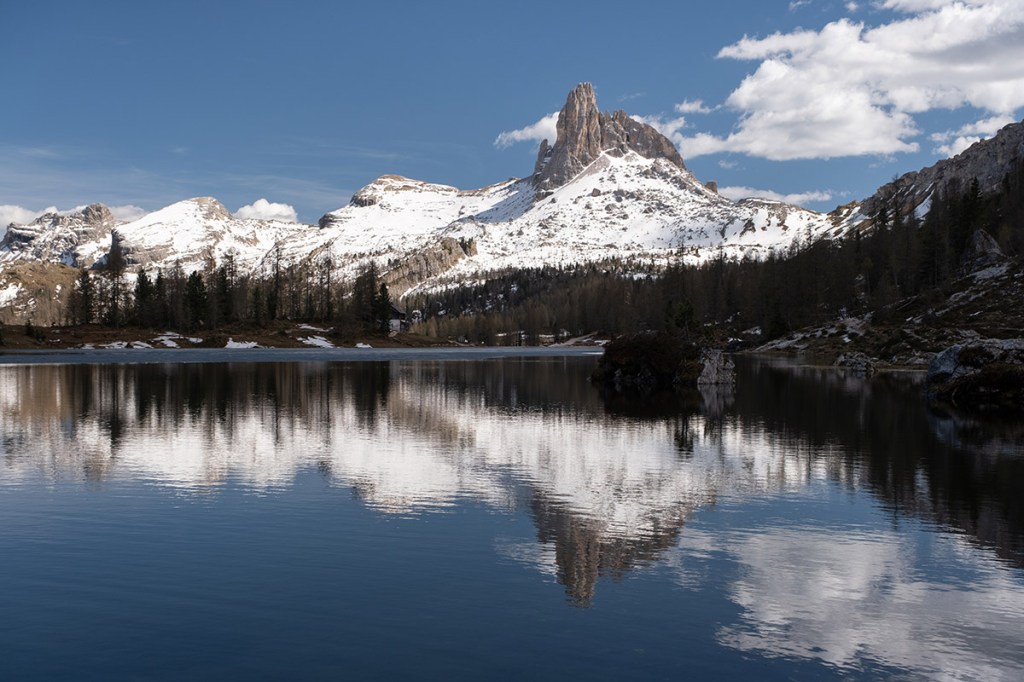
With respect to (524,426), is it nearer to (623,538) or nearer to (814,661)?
(623,538)

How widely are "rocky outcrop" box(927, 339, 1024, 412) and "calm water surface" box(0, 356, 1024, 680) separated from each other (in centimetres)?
1499

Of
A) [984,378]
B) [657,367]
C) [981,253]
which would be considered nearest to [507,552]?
[984,378]

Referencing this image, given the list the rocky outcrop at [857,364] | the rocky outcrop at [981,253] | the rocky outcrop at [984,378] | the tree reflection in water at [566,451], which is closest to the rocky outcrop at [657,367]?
the tree reflection in water at [566,451]

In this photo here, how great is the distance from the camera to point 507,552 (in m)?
15.7

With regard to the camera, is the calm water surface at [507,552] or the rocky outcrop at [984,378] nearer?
the calm water surface at [507,552]

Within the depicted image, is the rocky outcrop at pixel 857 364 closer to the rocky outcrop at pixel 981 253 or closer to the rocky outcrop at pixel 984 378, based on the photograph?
the rocky outcrop at pixel 984 378

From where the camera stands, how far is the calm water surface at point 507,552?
35.9ft

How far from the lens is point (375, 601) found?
503 inches

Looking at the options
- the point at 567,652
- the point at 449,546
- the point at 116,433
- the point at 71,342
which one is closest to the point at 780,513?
the point at 449,546

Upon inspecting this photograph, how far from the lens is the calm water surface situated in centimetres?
1094

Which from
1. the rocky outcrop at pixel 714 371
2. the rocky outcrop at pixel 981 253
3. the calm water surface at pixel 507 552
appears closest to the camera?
the calm water surface at pixel 507 552

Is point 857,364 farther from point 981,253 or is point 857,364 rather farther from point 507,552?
point 981,253

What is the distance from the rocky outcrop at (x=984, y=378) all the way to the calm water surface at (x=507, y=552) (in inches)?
590

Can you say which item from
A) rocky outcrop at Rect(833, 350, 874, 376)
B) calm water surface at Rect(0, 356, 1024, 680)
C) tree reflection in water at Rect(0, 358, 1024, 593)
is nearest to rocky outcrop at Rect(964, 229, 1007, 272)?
rocky outcrop at Rect(833, 350, 874, 376)
